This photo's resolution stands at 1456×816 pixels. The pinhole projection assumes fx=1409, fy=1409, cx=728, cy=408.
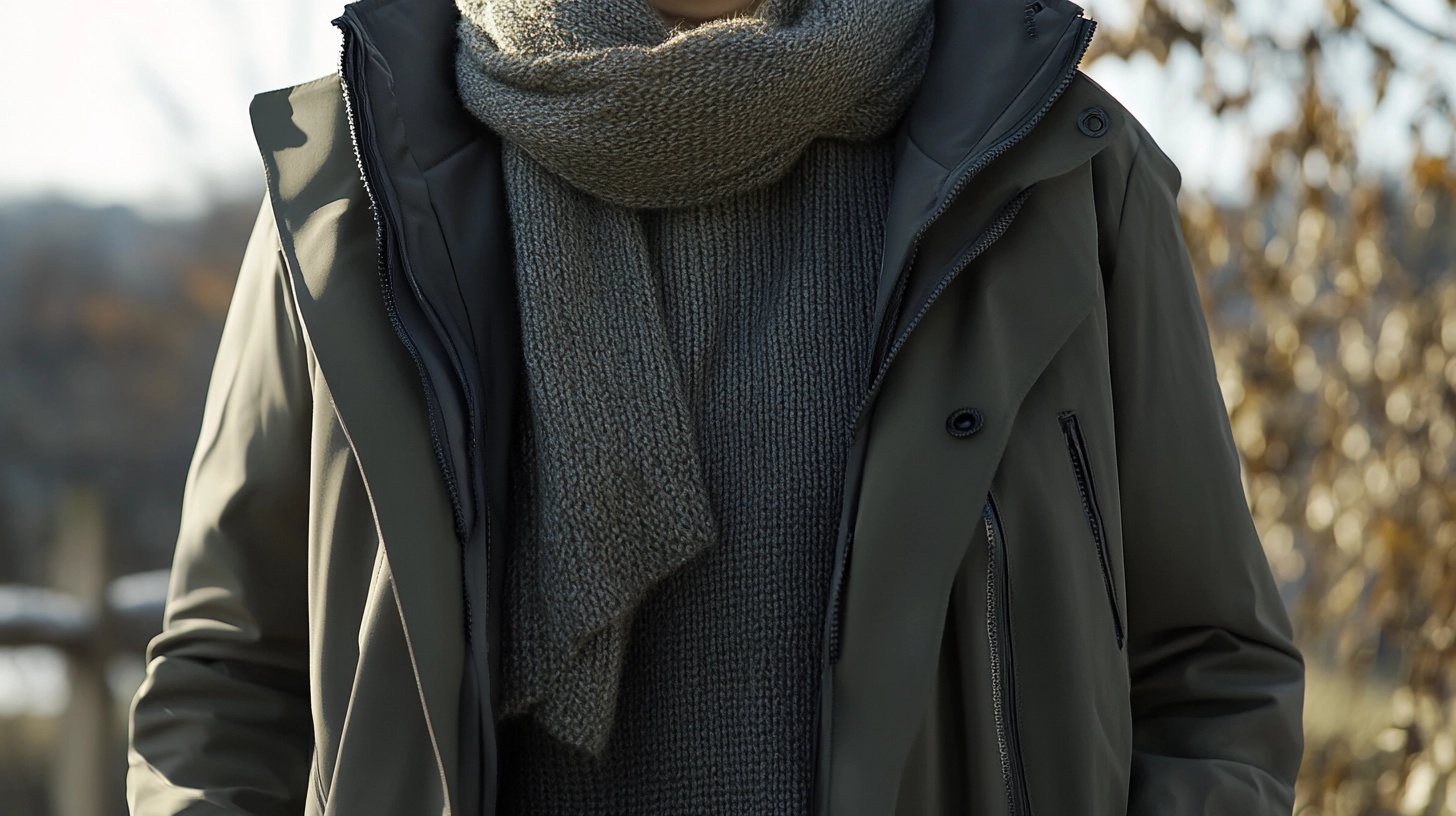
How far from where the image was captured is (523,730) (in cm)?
147

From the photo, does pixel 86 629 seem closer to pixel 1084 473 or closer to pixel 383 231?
pixel 383 231

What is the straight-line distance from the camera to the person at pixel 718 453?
136cm

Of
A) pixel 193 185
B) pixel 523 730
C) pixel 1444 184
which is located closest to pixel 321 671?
pixel 523 730

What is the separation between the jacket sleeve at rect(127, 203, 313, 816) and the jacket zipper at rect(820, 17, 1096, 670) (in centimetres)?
61

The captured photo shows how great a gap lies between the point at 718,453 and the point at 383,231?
408mm

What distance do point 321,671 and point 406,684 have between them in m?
0.11

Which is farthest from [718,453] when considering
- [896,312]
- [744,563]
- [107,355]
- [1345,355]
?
[107,355]

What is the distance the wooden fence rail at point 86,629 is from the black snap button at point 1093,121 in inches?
94.2

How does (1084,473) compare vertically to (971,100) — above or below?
below

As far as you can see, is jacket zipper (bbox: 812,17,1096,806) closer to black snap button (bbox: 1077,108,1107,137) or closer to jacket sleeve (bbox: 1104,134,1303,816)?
black snap button (bbox: 1077,108,1107,137)

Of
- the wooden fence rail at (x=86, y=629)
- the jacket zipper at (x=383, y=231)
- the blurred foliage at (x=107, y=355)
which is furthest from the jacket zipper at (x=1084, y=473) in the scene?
the blurred foliage at (x=107, y=355)

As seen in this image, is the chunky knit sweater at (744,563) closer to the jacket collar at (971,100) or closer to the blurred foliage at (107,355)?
the jacket collar at (971,100)

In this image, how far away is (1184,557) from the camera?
1.50 meters

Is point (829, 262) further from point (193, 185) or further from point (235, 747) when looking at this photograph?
point (193, 185)
